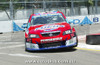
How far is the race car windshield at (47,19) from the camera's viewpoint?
32.2 feet

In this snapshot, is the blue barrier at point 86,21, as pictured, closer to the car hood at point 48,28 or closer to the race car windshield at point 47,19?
the race car windshield at point 47,19

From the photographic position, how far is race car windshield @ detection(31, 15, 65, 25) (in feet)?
32.2

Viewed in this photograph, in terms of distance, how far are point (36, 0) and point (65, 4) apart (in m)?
4.42

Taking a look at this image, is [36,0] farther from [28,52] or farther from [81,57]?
[81,57]

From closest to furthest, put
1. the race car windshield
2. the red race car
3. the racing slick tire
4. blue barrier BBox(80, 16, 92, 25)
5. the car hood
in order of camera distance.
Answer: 1. the red race car
2. the car hood
3. the race car windshield
4. the racing slick tire
5. blue barrier BBox(80, 16, 92, 25)

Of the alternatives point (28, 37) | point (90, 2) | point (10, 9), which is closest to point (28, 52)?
point (28, 37)

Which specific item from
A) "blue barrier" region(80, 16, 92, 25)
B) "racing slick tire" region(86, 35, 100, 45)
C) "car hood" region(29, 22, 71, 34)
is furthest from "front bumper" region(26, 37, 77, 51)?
"blue barrier" region(80, 16, 92, 25)

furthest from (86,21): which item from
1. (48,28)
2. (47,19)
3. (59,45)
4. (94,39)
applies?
(59,45)

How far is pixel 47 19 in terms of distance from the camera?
9961 millimetres

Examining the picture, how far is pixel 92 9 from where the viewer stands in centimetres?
3294

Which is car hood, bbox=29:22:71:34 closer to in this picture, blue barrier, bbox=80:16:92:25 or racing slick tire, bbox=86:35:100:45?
racing slick tire, bbox=86:35:100:45

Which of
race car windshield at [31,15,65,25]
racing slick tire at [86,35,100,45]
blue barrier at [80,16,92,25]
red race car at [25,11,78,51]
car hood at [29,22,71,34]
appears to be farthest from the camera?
blue barrier at [80,16,92,25]

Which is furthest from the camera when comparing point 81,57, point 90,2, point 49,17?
point 90,2

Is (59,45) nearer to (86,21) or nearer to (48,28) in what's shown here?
(48,28)
